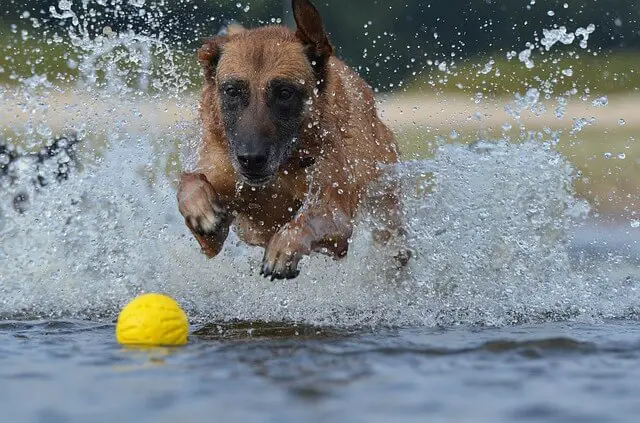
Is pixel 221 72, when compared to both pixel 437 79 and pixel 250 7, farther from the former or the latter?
pixel 437 79

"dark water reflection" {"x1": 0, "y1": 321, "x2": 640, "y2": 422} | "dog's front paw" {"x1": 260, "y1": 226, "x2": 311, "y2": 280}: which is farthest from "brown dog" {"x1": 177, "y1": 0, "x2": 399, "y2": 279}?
"dark water reflection" {"x1": 0, "y1": 321, "x2": 640, "y2": 422}

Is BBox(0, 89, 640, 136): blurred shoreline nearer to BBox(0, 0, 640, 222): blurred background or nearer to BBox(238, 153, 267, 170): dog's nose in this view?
BBox(0, 0, 640, 222): blurred background

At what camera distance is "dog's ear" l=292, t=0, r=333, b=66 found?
6449 millimetres

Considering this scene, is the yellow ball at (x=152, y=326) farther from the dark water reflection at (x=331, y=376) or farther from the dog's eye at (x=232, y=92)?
the dog's eye at (x=232, y=92)

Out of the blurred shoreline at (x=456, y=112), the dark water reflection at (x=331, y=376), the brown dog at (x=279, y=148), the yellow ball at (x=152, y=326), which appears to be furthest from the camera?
the blurred shoreline at (x=456, y=112)

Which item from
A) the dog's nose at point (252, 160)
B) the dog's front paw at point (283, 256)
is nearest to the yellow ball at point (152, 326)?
the dog's front paw at point (283, 256)

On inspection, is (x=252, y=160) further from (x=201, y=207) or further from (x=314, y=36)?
(x=314, y=36)

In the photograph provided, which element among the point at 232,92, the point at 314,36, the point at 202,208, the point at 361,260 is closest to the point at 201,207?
the point at 202,208

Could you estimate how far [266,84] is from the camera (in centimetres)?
634

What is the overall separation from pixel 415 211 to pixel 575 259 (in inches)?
124

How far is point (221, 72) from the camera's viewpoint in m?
6.50

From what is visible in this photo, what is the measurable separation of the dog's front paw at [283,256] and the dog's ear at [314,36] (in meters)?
1.16

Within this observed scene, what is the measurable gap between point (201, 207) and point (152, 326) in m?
1.19

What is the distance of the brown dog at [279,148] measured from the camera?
20.3ft
